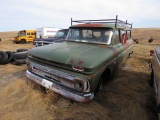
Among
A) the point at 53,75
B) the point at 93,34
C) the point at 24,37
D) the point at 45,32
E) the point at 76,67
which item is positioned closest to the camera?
the point at 76,67

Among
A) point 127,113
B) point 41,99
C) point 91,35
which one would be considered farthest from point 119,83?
point 41,99

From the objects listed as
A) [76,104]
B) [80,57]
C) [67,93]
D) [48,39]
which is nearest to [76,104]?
[76,104]

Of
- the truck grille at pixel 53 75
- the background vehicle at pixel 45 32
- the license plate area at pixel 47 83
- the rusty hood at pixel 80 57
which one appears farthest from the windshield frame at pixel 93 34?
the background vehicle at pixel 45 32

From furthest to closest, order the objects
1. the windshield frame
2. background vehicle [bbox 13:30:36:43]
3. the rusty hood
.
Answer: background vehicle [bbox 13:30:36:43] < the windshield frame < the rusty hood

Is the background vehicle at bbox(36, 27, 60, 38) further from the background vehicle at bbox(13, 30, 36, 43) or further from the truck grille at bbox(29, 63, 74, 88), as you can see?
the truck grille at bbox(29, 63, 74, 88)

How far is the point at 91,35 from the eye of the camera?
4.51 meters

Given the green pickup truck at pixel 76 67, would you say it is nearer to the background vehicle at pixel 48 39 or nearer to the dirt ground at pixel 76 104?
the dirt ground at pixel 76 104

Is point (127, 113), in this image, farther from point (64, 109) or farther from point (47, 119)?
point (47, 119)

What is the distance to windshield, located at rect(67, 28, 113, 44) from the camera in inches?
168

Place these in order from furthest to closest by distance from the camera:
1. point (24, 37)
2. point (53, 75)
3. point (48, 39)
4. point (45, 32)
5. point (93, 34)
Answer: point (24, 37), point (45, 32), point (48, 39), point (93, 34), point (53, 75)

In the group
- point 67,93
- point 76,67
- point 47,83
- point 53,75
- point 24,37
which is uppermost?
point 24,37

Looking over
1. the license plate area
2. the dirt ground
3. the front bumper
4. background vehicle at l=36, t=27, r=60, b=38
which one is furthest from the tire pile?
background vehicle at l=36, t=27, r=60, b=38

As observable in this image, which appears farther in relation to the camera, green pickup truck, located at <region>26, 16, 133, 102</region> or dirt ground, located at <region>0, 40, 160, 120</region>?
dirt ground, located at <region>0, 40, 160, 120</region>

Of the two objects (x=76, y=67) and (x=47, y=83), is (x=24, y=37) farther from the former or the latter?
(x=76, y=67)
